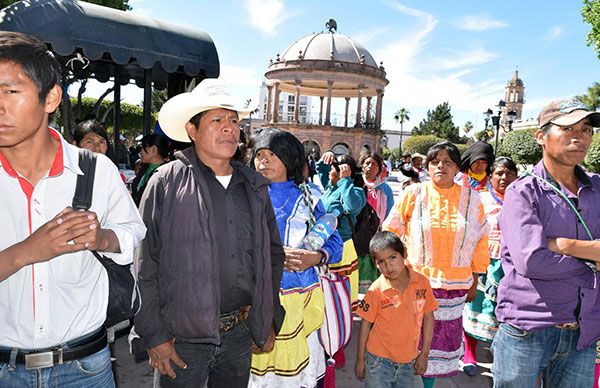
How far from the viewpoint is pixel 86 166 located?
1.64 m

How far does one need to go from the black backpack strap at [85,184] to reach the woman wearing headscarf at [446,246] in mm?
2592

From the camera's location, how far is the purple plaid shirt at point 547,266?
7.13 ft

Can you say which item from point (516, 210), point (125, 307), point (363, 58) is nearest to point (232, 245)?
point (125, 307)

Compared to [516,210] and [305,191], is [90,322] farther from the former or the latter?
[516,210]

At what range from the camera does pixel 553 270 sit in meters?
2.16

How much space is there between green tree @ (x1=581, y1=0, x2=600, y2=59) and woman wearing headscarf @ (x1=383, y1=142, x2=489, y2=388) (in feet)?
73.6

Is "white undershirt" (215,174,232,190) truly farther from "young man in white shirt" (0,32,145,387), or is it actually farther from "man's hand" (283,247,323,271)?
"young man in white shirt" (0,32,145,387)

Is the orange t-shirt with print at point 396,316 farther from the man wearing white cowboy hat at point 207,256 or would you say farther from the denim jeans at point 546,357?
the man wearing white cowboy hat at point 207,256

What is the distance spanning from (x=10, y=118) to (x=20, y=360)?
0.86 meters

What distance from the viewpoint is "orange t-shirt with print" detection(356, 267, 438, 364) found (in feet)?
9.59

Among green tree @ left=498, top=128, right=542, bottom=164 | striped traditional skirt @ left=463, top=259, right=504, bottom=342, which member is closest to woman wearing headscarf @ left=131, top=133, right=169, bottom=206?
striped traditional skirt @ left=463, top=259, right=504, bottom=342

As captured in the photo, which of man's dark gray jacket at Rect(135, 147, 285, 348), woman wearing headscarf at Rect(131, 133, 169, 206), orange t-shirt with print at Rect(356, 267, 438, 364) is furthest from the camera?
woman wearing headscarf at Rect(131, 133, 169, 206)

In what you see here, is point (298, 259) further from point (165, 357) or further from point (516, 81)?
point (516, 81)

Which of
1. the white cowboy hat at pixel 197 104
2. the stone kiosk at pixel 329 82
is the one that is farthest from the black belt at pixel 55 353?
the stone kiosk at pixel 329 82
